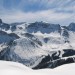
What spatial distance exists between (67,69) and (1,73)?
7892 mm

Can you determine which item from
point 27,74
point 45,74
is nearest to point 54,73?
point 45,74

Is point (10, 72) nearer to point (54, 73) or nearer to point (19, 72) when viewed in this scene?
point (19, 72)

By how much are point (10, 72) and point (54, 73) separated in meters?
4.83

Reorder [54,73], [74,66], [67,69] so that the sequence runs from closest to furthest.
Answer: [54,73]
[67,69]
[74,66]

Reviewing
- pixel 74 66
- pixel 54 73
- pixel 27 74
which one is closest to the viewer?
pixel 27 74

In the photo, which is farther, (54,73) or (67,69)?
(67,69)

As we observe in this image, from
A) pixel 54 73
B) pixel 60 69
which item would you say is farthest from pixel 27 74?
Answer: pixel 60 69

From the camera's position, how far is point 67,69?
3188 centimetres

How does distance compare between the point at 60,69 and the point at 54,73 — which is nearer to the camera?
the point at 54,73

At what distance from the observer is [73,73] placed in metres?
29.4

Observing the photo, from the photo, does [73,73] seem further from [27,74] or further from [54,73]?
[27,74]

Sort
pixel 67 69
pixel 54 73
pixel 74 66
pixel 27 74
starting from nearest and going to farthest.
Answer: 1. pixel 27 74
2. pixel 54 73
3. pixel 67 69
4. pixel 74 66

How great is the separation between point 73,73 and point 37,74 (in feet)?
13.3

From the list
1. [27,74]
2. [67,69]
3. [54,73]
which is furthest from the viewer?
[67,69]
